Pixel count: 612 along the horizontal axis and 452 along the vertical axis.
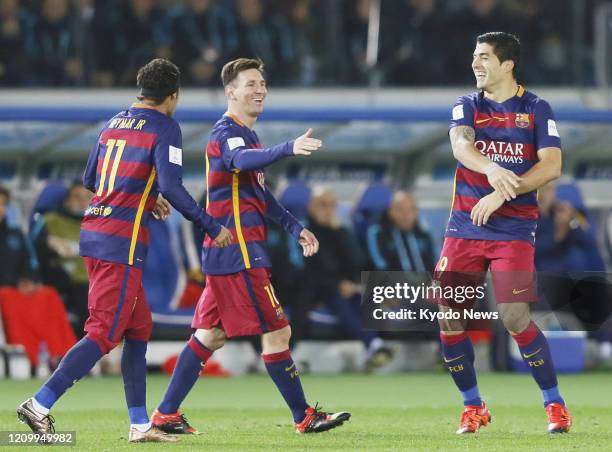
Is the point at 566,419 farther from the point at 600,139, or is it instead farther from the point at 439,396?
the point at 600,139

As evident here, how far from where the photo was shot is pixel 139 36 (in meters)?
17.7

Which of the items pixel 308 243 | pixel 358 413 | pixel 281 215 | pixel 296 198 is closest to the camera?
pixel 308 243

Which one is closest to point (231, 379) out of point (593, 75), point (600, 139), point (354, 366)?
point (354, 366)

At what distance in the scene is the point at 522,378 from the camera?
1262cm

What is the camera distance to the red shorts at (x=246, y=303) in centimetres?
766

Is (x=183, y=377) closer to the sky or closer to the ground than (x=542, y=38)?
closer to the ground

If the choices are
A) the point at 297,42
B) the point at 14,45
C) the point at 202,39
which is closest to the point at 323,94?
the point at 297,42

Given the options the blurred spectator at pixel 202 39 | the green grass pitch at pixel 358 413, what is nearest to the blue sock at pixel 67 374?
the green grass pitch at pixel 358 413

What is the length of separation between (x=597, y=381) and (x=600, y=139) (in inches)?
125

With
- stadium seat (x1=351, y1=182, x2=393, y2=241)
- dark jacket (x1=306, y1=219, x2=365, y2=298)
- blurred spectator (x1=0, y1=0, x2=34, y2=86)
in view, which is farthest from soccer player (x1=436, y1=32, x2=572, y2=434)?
blurred spectator (x1=0, y1=0, x2=34, y2=86)

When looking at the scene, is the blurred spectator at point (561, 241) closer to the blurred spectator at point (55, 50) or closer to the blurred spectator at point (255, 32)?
the blurred spectator at point (255, 32)

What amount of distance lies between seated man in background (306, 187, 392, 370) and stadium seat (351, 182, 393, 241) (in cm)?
35

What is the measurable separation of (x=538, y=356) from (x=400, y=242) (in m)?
6.33

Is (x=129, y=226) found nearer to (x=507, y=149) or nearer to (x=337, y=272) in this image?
(x=507, y=149)
